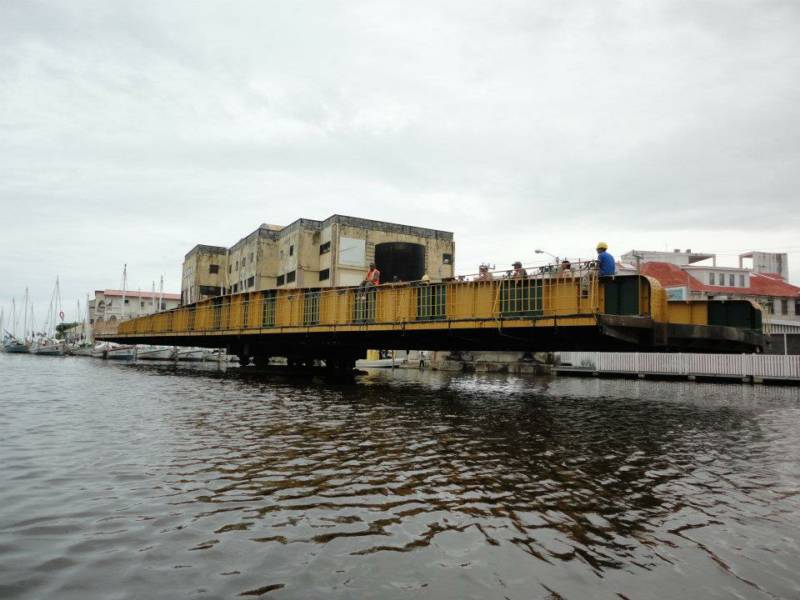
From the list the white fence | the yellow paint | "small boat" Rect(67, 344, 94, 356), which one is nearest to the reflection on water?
the yellow paint

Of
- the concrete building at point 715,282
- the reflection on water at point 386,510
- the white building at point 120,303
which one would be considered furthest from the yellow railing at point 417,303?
the white building at point 120,303

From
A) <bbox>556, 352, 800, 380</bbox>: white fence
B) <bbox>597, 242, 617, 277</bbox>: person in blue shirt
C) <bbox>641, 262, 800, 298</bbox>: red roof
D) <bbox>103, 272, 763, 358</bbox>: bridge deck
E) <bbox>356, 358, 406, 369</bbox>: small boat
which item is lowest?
<bbox>356, 358, 406, 369</bbox>: small boat

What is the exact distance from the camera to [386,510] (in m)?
6.17

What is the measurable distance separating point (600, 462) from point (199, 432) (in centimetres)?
749

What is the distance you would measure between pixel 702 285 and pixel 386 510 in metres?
63.5

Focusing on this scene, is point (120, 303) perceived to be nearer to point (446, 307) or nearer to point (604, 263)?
point (446, 307)

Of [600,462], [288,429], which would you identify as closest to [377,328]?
[288,429]

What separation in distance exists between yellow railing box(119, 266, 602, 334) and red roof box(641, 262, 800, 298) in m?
42.9

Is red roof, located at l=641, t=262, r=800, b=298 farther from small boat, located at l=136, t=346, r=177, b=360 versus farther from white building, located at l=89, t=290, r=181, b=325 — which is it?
white building, located at l=89, t=290, r=181, b=325

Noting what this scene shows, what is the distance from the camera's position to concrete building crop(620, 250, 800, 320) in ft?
189

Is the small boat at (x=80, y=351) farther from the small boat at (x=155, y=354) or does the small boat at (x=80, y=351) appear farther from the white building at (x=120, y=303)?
the white building at (x=120, y=303)

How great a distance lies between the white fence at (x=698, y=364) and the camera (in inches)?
1278

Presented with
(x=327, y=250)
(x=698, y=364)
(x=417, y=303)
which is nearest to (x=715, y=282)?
(x=698, y=364)

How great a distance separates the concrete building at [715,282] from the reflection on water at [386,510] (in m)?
47.6
